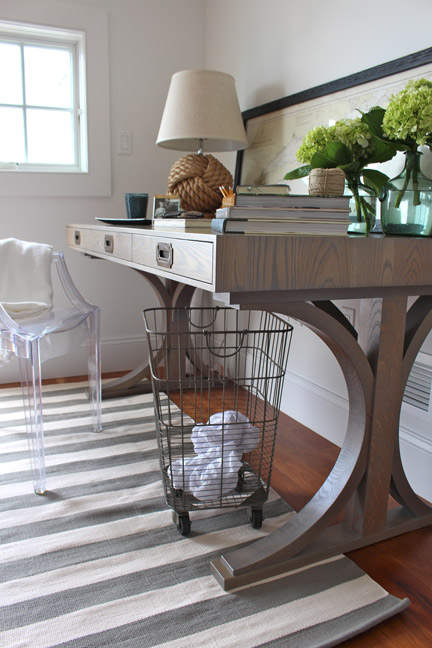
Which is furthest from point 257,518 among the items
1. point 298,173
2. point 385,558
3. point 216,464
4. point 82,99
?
point 82,99

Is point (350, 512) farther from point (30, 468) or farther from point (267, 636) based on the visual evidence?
point (30, 468)

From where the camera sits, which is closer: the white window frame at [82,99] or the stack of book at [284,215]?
the stack of book at [284,215]

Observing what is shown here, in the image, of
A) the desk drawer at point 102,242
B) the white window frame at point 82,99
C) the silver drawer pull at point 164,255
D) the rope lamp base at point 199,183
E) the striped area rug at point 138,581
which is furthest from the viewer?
the white window frame at point 82,99

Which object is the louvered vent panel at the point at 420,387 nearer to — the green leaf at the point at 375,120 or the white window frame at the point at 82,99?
the green leaf at the point at 375,120

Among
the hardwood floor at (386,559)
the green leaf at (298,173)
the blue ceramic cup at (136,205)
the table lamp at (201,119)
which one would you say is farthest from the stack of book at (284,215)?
the blue ceramic cup at (136,205)

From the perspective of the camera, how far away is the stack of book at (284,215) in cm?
95

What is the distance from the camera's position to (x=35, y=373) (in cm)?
150

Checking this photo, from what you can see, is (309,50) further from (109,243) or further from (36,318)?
(36,318)

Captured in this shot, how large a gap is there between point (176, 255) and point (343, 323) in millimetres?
385

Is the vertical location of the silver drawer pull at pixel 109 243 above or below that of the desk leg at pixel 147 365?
above

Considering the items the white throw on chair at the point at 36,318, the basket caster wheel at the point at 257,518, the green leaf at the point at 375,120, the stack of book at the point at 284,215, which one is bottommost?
the basket caster wheel at the point at 257,518

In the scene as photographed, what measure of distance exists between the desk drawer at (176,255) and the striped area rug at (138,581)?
2.15ft

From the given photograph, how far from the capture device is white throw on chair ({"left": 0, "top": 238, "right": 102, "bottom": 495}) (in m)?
1.56

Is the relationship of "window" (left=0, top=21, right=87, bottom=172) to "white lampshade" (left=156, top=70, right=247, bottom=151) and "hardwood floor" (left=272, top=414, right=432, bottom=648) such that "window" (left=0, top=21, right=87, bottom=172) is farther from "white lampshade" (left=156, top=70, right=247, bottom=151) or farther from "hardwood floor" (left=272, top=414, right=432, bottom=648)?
"hardwood floor" (left=272, top=414, right=432, bottom=648)
